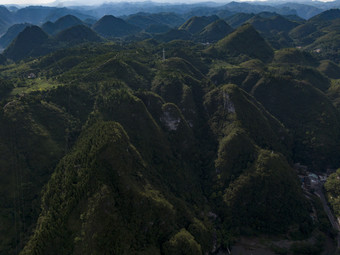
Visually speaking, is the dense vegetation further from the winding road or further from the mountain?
the winding road

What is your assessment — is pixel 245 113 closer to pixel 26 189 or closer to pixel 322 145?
pixel 322 145

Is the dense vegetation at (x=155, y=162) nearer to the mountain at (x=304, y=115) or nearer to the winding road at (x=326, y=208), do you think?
the mountain at (x=304, y=115)

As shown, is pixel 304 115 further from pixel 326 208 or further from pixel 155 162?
pixel 155 162

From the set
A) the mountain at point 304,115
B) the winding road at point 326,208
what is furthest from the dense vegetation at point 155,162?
the winding road at point 326,208

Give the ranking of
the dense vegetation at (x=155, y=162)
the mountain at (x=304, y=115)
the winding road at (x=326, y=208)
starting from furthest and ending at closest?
the mountain at (x=304, y=115) → the winding road at (x=326, y=208) → the dense vegetation at (x=155, y=162)

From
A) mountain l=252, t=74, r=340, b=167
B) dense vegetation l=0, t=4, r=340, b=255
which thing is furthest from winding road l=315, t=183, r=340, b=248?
mountain l=252, t=74, r=340, b=167

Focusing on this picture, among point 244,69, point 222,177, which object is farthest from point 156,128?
point 244,69

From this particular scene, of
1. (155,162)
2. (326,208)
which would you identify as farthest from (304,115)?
(155,162)

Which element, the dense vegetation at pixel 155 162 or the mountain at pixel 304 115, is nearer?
the dense vegetation at pixel 155 162
